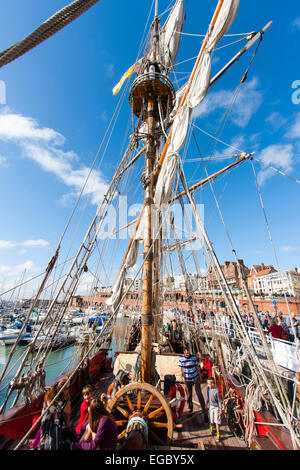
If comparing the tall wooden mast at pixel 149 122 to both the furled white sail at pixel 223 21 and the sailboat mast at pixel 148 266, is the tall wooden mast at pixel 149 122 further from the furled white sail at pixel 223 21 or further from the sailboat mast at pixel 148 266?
the furled white sail at pixel 223 21

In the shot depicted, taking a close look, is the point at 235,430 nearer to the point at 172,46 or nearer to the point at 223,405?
the point at 223,405

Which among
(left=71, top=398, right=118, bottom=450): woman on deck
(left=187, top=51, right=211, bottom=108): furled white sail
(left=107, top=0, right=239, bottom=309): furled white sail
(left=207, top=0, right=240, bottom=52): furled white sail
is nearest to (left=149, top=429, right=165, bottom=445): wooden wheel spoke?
(left=71, top=398, right=118, bottom=450): woman on deck

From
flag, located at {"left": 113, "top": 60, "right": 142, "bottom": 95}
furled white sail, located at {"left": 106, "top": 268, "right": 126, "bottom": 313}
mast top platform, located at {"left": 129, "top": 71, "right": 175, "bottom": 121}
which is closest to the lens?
furled white sail, located at {"left": 106, "top": 268, "right": 126, "bottom": 313}

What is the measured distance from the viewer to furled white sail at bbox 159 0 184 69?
10.1 m

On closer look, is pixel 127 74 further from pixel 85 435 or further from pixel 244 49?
pixel 85 435

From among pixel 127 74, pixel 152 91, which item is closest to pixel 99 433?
pixel 152 91

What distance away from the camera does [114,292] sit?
23.0 feet

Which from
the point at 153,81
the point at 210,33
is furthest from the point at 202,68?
the point at 153,81

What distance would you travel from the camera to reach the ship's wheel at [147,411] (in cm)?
328

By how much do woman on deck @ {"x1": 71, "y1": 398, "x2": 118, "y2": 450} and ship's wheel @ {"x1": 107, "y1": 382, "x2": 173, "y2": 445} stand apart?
79cm

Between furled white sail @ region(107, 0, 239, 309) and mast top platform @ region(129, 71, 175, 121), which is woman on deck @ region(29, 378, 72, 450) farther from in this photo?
mast top platform @ region(129, 71, 175, 121)

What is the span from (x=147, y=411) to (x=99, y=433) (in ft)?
4.15
